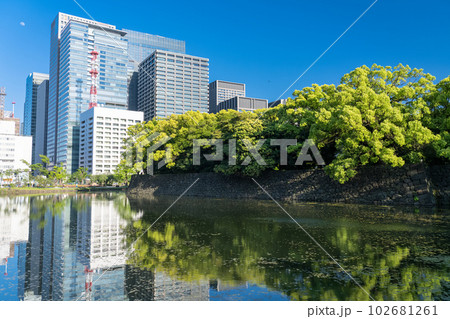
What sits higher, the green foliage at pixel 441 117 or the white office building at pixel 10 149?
the white office building at pixel 10 149

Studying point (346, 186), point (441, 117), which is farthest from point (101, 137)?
point (441, 117)

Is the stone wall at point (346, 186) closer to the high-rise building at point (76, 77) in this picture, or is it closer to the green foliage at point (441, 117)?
the green foliage at point (441, 117)

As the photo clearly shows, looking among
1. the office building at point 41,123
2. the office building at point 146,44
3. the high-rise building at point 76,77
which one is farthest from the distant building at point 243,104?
the office building at point 41,123

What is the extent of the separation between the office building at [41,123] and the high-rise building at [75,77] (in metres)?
13.5

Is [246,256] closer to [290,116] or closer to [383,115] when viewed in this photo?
[383,115]

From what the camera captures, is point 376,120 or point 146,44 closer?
point 376,120

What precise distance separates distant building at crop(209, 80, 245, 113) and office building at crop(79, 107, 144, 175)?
79372 mm

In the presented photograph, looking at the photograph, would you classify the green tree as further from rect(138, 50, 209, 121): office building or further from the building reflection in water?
rect(138, 50, 209, 121): office building

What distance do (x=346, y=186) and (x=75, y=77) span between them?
11303cm

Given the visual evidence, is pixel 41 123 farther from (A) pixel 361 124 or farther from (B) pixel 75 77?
(A) pixel 361 124

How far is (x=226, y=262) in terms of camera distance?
6.17 meters

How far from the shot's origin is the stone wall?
18.1m

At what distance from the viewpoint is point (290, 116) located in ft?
80.1

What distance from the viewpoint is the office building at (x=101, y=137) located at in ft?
328
